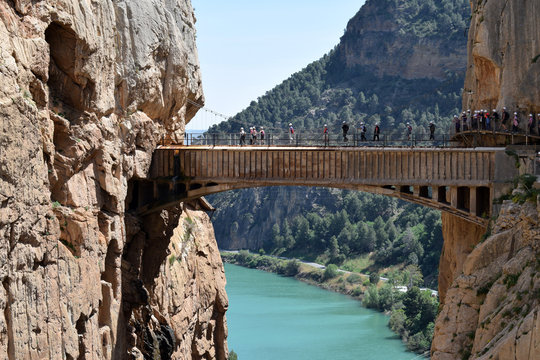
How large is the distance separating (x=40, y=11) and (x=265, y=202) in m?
138

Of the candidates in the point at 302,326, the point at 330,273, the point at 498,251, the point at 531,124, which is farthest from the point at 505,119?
the point at 330,273

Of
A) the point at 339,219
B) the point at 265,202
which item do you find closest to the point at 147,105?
the point at 339,219

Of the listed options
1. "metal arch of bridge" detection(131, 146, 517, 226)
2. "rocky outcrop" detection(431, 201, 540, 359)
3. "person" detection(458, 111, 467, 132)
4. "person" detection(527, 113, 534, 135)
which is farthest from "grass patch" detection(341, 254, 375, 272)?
"rocky outcrop" detection(431, 201, 540, 359)

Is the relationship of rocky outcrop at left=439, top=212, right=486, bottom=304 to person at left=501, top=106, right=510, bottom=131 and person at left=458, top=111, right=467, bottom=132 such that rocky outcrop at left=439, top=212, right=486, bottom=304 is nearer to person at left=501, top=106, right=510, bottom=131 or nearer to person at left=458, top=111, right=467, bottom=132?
person at left=458, top=111, right=467, bottom=132

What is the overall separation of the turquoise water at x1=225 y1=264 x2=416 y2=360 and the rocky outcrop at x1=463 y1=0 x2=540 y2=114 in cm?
4090

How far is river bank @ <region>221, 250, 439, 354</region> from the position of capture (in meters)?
85.2

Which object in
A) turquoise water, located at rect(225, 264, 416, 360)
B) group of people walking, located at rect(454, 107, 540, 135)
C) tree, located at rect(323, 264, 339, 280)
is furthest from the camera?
tree, located at rect(323, 264, 339, 280)

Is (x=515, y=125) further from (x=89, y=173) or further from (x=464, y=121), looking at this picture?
(x=89, y=173)

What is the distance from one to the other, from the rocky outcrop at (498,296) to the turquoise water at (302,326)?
1742 inches

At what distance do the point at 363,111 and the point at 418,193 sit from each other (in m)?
137

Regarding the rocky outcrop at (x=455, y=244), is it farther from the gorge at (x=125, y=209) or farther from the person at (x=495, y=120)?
the person at (x=495, y=120)

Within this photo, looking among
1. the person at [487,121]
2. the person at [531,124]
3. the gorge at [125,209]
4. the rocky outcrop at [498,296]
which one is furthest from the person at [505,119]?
the rocky outcrop at [498,296]

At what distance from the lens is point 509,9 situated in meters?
36.3

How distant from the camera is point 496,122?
119ft
